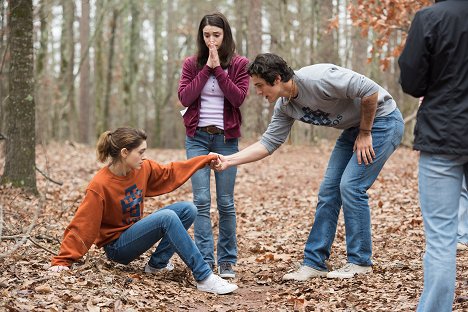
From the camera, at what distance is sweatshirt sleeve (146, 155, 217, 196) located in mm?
5234

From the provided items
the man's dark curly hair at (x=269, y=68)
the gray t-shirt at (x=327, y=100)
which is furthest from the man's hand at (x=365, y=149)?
the man's dark curly hair at (x=269, y=68)

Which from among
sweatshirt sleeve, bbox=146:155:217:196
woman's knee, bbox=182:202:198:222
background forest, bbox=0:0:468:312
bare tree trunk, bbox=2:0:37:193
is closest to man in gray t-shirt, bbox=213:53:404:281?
sweatshirt sleeve, bbox=146:155:217:196

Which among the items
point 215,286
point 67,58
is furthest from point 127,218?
point 67,58

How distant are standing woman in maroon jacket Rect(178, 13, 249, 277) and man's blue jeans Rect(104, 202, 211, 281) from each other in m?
0.48

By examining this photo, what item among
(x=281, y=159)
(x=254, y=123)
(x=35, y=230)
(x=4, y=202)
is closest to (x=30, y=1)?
(x=4, y=202)

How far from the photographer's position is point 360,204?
5.02m

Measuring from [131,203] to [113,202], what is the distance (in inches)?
6.6

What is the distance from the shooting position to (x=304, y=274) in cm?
525

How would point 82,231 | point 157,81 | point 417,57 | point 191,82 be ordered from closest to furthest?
1. point 417,57
2. point 82,231
3. point 191,82
4. point 157,81

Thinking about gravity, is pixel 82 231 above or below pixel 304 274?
above

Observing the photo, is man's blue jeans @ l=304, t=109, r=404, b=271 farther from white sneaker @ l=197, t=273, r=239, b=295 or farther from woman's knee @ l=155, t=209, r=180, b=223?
woman's knee @ l=155, t=209, r=180, b=223

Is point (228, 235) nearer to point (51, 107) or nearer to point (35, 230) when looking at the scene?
point (35, 230)

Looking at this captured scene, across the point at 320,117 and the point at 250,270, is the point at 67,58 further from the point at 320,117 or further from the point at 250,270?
the point at 320,117

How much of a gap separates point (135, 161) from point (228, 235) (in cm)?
129
